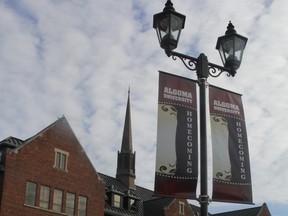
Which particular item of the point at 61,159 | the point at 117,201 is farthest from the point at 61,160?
the point at 117,201

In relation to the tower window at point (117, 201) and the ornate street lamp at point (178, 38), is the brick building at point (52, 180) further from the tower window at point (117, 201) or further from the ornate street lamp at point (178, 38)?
the ornate street lamp at point (178, 38)

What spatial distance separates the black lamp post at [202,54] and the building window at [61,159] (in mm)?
28106

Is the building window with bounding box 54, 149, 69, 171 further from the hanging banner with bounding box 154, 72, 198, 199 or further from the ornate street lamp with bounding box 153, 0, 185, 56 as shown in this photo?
the ornate street lamp with bounding box 153, 0, 185, 56

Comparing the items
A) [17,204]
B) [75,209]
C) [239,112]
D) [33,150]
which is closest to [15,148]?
[33,150]

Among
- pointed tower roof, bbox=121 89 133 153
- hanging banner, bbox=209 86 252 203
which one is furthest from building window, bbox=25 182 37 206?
pointed tower roof, bbox=121 89 133 153

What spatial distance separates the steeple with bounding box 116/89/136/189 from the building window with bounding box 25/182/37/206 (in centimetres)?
2231

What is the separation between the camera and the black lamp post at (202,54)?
10.7 meters

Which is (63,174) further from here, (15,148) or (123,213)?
(123,213)

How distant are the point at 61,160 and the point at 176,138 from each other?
1138 inches

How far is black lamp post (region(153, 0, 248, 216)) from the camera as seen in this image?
10.7 metres

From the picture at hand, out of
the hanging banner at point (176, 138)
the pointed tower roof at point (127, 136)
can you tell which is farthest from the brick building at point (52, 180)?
the hanging banner at point (176, 138)

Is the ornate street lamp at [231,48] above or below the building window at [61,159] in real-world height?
below

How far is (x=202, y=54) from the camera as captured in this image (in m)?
11.8

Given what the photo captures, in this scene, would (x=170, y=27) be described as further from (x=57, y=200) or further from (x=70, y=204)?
(x=70, y=204)
